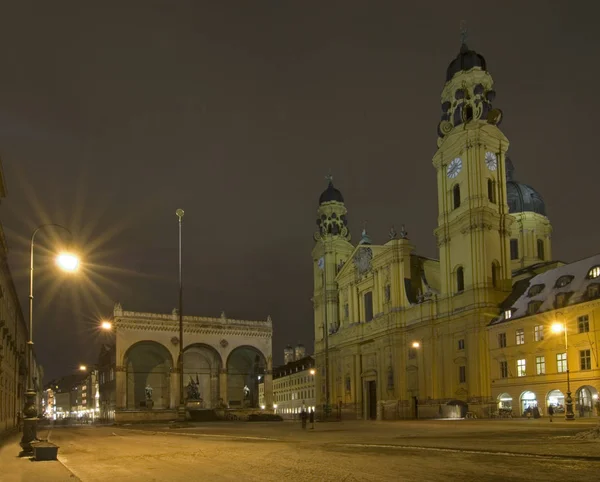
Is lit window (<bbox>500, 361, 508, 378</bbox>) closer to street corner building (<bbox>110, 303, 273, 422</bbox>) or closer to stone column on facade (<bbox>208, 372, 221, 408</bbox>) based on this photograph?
street corner building (<bbox>110, 303, 273, 422</bbox>)

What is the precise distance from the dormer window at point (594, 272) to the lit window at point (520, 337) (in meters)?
7.03

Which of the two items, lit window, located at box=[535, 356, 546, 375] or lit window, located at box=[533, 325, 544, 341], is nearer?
lit window, located at box=[535, 356, 546, 375]

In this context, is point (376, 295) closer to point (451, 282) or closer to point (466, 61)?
point (451, 282)

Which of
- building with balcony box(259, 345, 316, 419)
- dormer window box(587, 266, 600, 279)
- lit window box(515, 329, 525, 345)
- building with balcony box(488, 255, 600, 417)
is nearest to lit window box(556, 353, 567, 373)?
building with balcony box(488, 255, 600, 417)

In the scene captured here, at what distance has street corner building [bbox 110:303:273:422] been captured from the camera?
8944 cm

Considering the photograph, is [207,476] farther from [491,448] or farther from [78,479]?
[491,448]

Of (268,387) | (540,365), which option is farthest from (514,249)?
(268,387)

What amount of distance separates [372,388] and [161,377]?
35.0 metres

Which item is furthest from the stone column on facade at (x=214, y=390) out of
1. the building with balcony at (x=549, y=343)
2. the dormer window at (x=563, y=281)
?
the dormer window at (x=563, y=281)

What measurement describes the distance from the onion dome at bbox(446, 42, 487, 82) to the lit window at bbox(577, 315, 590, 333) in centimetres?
2898

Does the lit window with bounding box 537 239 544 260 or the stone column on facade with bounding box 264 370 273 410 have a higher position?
→ the lit window with bounding box 537 239 544 260

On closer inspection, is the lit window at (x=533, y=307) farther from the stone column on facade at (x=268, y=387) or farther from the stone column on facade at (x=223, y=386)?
the stone column on facade at (x=223, y=386)

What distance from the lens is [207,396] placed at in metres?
101

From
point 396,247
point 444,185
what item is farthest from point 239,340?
point 444,185
